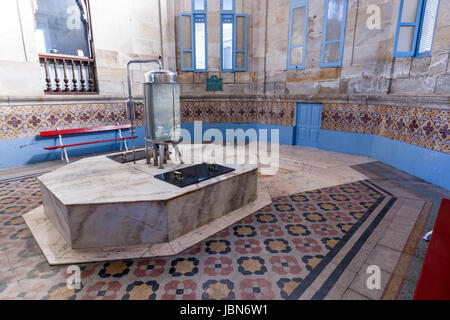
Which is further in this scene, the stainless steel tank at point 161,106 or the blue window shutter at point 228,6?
the blue window shutter at point 228,6

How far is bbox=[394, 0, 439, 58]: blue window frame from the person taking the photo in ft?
16.0

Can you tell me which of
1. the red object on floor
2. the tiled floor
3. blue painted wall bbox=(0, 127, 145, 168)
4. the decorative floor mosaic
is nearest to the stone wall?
blue painted wall bbox=(0, 127, 145, 168)

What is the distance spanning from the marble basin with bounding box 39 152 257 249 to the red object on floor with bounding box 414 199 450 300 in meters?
1.95

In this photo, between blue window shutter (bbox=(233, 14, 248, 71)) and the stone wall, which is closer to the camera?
the stone wall

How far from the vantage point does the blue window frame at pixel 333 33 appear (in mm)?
6117

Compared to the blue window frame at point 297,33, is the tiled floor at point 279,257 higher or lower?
lower

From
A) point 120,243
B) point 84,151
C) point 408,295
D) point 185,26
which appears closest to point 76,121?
point 84,151

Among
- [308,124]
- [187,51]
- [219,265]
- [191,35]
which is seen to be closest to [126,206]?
[219,265]

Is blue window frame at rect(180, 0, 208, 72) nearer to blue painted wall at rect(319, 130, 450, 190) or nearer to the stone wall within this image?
the stone wall

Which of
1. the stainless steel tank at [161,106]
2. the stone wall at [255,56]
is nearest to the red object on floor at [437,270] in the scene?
the stainless steel tank at [161,106]

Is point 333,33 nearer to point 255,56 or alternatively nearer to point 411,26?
point 411,26

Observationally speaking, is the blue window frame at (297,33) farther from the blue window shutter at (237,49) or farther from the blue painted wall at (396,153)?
the blue painted wall at (396,153)

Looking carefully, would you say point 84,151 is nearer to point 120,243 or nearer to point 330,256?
point 120,243

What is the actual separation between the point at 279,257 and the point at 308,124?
5447mm
